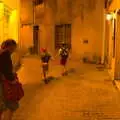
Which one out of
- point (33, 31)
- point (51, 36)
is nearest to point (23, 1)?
point (33, 31)

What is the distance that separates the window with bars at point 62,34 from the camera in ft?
85.3

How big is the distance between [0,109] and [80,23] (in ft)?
59.9

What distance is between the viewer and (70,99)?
10547 mm

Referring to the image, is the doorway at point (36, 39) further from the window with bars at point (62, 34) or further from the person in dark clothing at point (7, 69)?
the person in dark clothing at point (7, 69)

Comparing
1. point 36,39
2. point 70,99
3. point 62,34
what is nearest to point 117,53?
point 70,99

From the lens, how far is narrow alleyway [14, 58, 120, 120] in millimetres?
8461

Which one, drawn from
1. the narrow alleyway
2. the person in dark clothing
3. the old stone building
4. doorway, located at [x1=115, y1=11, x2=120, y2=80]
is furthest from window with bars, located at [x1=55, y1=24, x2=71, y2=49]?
the person in dark clothing

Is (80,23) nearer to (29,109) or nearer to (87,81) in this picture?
(87,81)

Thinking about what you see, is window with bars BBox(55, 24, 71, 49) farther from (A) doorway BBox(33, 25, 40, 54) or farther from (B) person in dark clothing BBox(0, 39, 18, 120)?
(B) person in dark clothing BBox(0, 39, 18, 120)

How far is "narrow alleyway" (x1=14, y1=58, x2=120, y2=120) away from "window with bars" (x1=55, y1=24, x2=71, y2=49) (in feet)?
34.9

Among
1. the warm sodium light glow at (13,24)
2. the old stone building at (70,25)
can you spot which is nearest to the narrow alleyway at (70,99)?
the warm sodium light glow at (13,24)

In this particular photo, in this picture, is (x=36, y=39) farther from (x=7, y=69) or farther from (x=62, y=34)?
(x=7, y=69)

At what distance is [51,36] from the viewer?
28.2 meters

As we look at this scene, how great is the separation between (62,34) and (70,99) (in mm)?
16546
